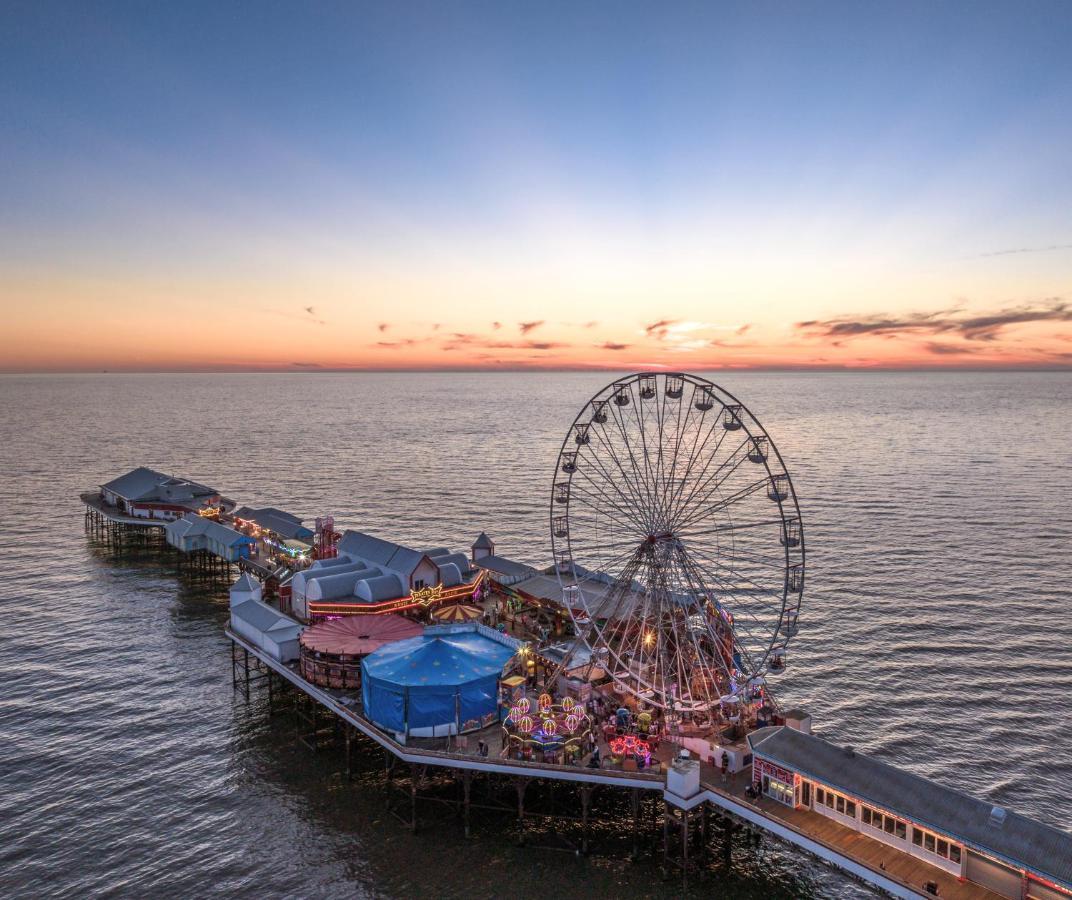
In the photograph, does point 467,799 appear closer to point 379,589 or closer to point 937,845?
point 937,845

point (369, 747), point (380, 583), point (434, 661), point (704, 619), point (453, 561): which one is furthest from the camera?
point (453, 561)

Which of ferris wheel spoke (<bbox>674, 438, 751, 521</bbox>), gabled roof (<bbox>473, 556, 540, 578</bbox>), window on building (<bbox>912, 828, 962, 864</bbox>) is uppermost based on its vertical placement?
ferris wheel spoke (<bbox>674, 438, 751, 521</bbox>)

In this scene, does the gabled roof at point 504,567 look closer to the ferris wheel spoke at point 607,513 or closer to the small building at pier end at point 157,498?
the ferris wheel spoke at point 607,513

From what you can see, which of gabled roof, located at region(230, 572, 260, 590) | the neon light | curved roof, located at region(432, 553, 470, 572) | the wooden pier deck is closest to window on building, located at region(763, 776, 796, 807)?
the wooden pier deck

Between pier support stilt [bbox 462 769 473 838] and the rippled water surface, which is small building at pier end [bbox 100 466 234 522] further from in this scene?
pier support stilt [bbox 462 769 473 838]

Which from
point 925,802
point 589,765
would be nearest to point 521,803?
point 589,765
